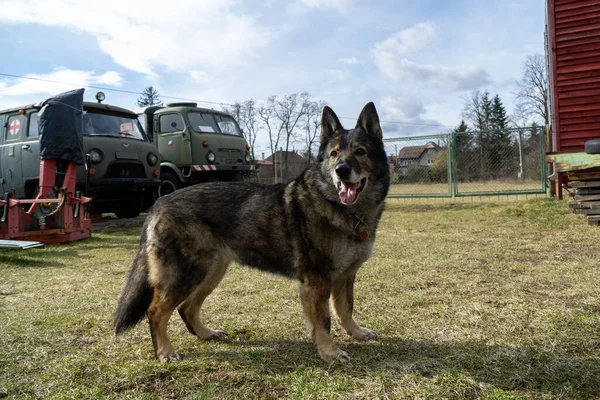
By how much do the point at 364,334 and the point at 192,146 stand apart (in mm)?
10318

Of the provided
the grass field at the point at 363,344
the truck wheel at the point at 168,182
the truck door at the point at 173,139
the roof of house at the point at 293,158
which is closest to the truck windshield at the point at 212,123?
the truck door at the point at 173,139

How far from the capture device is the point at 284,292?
4.65m

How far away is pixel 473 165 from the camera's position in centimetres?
1530

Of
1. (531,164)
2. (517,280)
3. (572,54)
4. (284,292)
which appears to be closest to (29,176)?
(284,292)

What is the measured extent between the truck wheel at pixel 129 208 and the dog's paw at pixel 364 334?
10195 millimetres

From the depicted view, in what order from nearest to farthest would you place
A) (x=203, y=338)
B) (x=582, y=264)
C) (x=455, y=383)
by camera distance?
(x=455, y=383)
(x=203, y=338)
(x=582, y=264)

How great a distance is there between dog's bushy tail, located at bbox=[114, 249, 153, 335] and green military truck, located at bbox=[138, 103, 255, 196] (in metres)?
9.43

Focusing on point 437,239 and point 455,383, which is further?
point 437,239

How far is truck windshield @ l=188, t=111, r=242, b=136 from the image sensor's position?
12953 mm

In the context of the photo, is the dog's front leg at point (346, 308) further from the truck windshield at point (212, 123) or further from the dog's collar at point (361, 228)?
the truck windshield at point (212, 123)

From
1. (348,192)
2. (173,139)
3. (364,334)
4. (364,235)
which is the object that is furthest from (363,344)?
(173,139)

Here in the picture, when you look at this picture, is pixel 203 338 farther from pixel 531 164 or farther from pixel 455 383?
pixel 531 164

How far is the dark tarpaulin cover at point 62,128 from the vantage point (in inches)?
342

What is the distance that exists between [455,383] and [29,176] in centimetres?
1027
